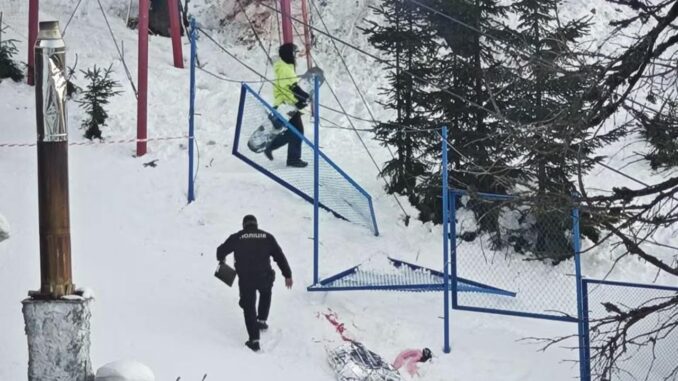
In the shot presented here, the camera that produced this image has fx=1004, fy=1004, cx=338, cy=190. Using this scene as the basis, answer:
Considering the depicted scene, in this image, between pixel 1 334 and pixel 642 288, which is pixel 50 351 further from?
pixel 642 288

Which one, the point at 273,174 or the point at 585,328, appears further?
the point at 273,174

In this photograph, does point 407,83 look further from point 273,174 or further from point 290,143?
point 273,174

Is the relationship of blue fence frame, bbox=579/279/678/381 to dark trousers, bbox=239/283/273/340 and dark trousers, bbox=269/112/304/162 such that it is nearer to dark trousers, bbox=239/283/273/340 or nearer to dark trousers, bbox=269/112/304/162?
dark trousers, bbox=239/283/273/340

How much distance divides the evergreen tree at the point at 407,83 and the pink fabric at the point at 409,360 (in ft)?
11.8

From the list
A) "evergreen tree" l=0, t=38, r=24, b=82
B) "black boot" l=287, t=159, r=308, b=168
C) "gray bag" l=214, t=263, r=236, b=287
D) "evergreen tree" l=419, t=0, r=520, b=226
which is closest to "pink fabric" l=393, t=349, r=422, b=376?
"gray bag" l=214, t=263, r=236, b=287

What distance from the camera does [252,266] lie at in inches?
385

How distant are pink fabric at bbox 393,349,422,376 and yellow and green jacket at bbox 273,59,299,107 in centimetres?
453

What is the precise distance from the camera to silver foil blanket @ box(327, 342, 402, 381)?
941 cm

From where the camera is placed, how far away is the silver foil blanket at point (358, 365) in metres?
9.41

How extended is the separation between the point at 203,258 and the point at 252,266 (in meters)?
1.94

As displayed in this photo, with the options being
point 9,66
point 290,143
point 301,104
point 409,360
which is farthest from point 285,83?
point 9,66

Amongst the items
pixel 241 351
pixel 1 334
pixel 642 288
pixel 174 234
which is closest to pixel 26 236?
pixel 174 234

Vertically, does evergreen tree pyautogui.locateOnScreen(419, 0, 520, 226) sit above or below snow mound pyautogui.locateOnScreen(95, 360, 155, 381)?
above

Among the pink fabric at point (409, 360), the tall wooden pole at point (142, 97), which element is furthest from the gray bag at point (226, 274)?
the tall wooden pole at point (142, 97)
